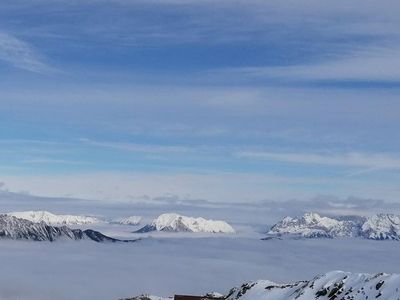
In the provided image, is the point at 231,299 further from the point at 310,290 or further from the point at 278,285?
the point at 310,290

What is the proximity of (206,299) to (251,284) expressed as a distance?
38.3 feet

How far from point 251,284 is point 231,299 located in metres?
7.25

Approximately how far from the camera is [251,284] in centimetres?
15862

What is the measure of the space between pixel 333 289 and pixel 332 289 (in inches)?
13.5

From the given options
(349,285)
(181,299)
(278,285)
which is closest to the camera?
(349,285)

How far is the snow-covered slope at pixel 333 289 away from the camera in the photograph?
115 metres

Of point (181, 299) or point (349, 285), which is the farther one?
point (181, 299)

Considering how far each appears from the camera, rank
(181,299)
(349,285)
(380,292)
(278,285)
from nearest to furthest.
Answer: (380,292) < (349,285) < (278,285) < (181,299)

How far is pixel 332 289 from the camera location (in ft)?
418

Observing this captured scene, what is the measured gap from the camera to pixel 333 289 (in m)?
127

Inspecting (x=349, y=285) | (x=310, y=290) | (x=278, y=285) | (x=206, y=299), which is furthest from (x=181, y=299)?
(x=349, y=285)

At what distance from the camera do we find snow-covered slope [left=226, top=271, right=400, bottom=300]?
114812 mm

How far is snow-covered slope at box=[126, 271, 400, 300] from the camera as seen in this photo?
115m

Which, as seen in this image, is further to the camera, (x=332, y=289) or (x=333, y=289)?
(x=332, y=289)
